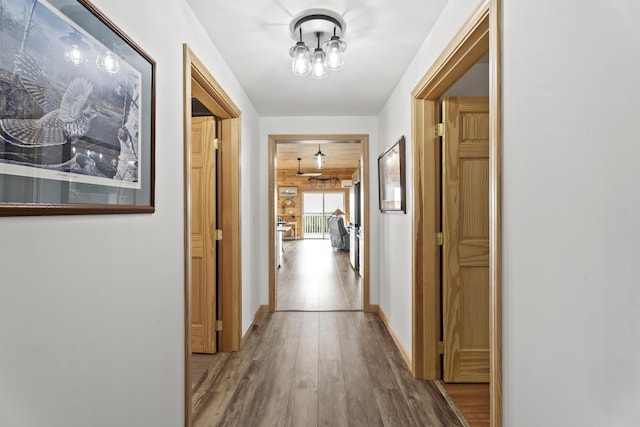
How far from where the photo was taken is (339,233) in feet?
30.9

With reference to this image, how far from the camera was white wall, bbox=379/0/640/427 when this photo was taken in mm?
768

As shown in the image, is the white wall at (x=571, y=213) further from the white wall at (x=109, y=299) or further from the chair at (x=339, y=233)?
the chair at (x=339, y=233)

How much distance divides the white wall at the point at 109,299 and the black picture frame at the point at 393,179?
167 centimetres

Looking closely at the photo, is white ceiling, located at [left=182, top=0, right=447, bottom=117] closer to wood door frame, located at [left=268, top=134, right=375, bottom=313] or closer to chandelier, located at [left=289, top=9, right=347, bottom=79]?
chandelier, located at [left=289, top=9, right=347, bottom=79]

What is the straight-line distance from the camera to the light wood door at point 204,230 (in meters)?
2.83

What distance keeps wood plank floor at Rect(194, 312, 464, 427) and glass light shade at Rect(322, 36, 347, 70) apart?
6.93ft

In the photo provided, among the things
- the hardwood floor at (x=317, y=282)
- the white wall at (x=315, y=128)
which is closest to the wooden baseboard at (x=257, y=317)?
the hardwood floor at (x=317, y=282)

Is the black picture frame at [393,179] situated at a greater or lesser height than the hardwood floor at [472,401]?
greater

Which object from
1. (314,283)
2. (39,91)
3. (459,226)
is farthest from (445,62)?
(314,283)

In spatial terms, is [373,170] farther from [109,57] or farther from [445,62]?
[109,57]

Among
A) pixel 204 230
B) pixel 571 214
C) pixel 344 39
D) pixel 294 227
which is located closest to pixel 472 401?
pixel 571 214

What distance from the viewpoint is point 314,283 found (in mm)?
5496

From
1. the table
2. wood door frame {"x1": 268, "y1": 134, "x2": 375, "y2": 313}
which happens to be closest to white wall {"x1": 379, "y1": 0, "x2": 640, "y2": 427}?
wood door frame {"x1": 268, "y1": 134, "x2": 375, "y2": 313}

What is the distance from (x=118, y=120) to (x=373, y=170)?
3090mm
